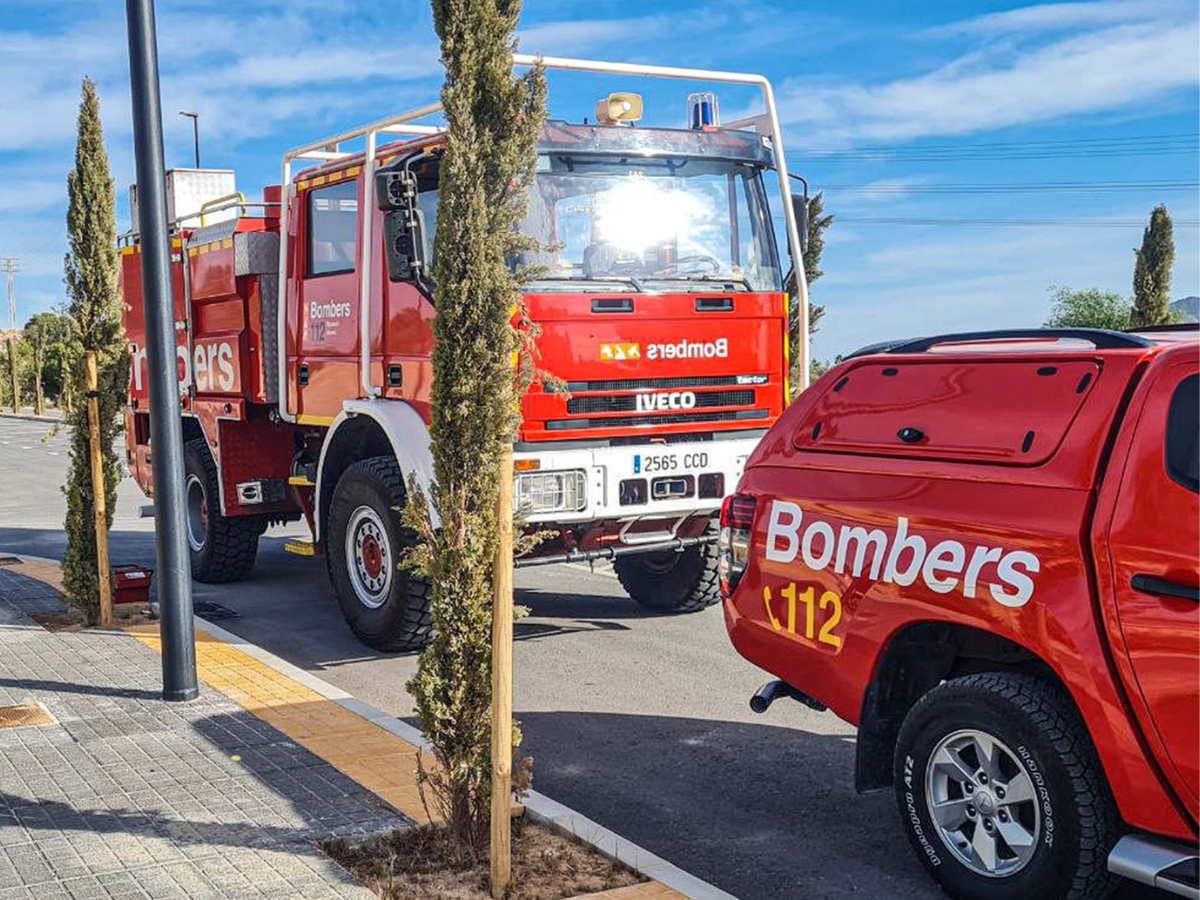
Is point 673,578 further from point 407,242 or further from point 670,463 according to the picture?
point 407,242

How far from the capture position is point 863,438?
5.07m

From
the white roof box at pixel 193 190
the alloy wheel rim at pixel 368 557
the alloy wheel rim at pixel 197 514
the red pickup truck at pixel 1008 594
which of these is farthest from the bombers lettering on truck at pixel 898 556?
Result: the white roof box at pixel 193 190

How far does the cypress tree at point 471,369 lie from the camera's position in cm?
434

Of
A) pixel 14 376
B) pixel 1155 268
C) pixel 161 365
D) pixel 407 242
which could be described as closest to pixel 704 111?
pixel 407 242

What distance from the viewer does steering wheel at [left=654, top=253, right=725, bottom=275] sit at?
8.23 meters

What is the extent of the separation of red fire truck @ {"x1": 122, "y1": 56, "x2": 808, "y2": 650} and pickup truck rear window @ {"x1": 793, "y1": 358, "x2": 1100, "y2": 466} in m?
2.47

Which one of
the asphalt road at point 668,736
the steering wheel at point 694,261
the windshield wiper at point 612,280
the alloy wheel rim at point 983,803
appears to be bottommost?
the asphalt road at point 668,736

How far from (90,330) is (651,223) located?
398 centimetres

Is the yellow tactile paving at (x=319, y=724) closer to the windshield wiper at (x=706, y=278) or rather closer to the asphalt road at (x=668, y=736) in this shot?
the asphalt road at (x=668, y=736)

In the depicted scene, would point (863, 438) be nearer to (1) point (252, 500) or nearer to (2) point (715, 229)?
(2) point (715, 229)

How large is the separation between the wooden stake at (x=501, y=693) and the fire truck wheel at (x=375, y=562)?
3473mm

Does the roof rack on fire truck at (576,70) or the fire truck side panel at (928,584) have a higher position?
the roof rack on fire truck at (576,70)

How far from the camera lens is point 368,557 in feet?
28.6

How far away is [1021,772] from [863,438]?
144cm
